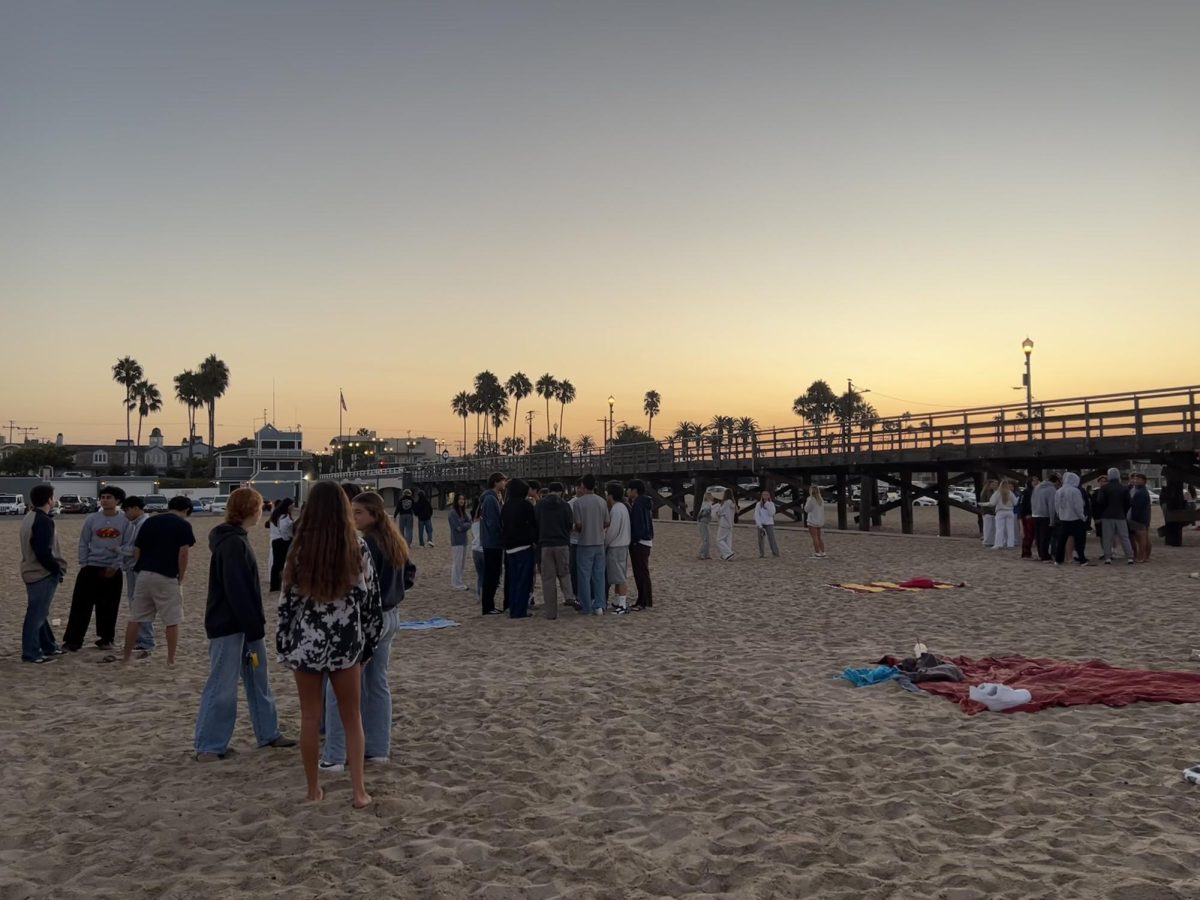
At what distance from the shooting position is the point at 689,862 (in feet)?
13.6

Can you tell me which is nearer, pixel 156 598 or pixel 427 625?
pixel 156 598

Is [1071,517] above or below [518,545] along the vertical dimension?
below

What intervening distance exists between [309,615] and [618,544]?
307 inches

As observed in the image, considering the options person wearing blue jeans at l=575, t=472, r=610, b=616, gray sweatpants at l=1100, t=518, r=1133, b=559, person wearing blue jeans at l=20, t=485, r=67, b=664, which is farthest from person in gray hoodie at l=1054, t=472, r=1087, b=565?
person wearing blue jeans at l=20, t=485, r=67, b=664

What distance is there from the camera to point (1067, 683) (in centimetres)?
711

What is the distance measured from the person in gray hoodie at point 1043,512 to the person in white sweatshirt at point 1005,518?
2.99 metres

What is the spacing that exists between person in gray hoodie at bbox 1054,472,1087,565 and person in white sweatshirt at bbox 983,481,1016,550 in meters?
3.82

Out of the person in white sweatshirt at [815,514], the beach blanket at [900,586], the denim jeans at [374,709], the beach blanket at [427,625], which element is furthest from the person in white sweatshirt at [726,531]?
the denim jeans at [374,709]

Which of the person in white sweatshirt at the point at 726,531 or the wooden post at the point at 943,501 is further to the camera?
the wooden post at the point at 943,501

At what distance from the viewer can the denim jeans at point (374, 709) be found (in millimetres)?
5309

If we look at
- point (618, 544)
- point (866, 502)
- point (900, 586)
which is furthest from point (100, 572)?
point (866, 502)

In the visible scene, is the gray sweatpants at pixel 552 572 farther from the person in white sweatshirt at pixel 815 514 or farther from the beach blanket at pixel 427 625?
the person in white sweatshirt at pixel 815 514

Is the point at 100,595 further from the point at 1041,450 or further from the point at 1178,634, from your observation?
the point at 1041,450

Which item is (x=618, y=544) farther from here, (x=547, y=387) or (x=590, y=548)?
(x=547, y=387)
